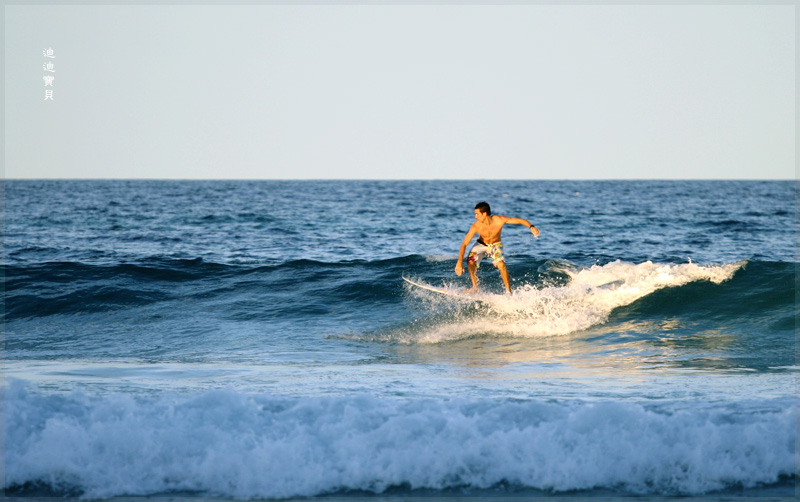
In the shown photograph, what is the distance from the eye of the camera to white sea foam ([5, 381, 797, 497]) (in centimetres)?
493

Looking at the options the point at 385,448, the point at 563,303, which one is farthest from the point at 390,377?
the point at 563,303

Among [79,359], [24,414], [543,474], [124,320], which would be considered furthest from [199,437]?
[124,320]

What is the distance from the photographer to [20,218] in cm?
3509

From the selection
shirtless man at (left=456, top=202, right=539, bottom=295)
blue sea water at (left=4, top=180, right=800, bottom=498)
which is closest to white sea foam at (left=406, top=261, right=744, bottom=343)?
blue sea water at (left=4, top=180, right=800, bottom=498)

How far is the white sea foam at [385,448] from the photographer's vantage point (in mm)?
4934

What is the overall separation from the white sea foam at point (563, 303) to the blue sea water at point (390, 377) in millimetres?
46

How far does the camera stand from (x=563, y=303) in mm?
12148

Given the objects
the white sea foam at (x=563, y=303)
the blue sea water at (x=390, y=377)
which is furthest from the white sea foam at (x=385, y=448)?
the white sea foam at (x=563, y=303)

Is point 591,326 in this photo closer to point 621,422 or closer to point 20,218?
point 621,422

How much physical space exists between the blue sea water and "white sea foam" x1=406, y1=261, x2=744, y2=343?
46mm

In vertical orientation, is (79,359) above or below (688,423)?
below

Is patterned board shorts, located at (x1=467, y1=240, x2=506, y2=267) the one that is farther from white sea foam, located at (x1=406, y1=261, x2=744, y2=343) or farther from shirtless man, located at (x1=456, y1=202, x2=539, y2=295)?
white sea foam, located at (x1=406, y1=261, x2=744, y2=343)

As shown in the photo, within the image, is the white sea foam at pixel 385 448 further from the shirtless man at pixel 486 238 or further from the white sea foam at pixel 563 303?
the shirtless man at pixel 486 238

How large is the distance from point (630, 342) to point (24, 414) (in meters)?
8.10
